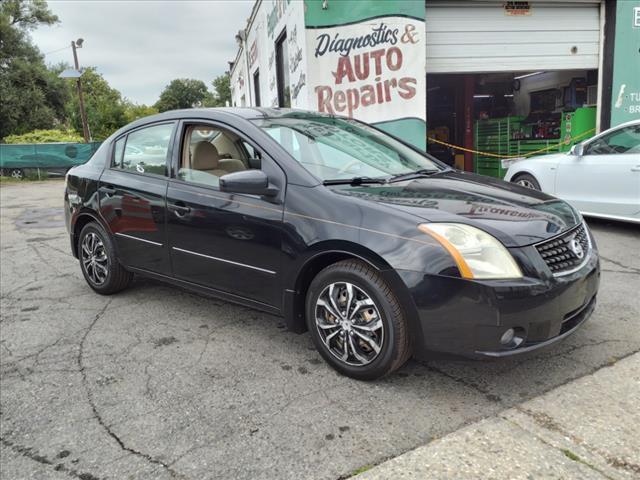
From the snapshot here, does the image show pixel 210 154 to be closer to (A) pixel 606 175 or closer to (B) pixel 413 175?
(B) pixel 413 175

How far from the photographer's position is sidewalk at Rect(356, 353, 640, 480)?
6.94 ft

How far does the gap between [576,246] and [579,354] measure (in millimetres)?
719

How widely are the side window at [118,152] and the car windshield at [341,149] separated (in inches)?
61.9

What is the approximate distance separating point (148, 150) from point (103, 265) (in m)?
1.18

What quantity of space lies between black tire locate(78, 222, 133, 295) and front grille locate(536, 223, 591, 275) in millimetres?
3416

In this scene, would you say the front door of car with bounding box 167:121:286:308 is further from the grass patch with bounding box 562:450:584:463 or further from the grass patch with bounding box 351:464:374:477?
the grass patch with bounding box 562:450:584:463

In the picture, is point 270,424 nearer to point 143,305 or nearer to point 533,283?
point 533,283

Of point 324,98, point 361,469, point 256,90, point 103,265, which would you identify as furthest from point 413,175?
point 256,90

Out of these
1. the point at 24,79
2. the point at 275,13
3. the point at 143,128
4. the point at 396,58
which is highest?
the point at 24,79

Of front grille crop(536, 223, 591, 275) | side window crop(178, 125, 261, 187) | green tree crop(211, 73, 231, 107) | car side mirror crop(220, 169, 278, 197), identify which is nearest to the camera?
Result: front grille crop(536, 223, 591, 275)

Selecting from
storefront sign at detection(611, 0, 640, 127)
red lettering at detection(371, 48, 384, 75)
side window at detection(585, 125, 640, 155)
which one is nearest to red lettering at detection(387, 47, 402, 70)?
red lettering at detection(371, 48, 384, 75)

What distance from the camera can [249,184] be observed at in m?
3.11

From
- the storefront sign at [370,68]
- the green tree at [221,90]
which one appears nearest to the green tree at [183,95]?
the green tree at [221,90]

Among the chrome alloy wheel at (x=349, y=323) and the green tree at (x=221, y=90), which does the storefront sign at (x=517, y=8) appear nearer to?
the chrome alloy wheel at (x=349, y=323)
